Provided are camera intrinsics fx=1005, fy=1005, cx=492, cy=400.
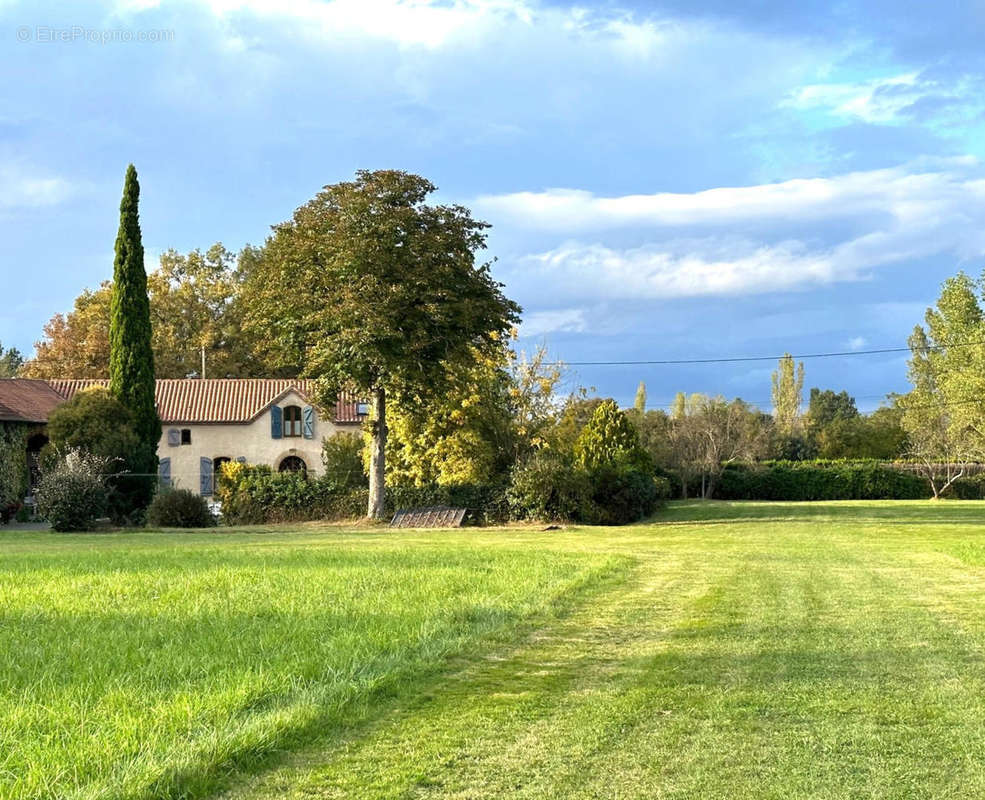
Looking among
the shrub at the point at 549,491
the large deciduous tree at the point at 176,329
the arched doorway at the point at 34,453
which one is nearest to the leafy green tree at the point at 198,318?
the large deciduous tree at the point at 176,329

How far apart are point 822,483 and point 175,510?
33719 mm

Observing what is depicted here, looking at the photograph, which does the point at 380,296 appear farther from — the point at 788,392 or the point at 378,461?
the point at 788,392

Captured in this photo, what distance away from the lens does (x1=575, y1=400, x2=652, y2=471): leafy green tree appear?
38.0m

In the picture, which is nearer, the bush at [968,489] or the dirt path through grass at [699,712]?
the dirt path through grass at [699,712]

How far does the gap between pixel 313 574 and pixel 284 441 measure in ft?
111

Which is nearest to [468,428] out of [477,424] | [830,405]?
[477,424]

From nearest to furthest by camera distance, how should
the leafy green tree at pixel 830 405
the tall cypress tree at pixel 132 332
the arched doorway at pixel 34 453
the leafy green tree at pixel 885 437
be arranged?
1. the tall cypress tree at pixel 132 332
2. the arched doorway at pixel 34 453
3. the leafy green tree at pixel 885 437
4. the leafy green tree at pixel 830 405

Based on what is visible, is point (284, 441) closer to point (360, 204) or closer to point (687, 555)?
point (360, 204)

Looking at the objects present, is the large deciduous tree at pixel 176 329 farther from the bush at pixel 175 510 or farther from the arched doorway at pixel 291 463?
the bush at pixel 175 510

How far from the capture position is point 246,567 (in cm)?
1419

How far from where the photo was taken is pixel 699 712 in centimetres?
608

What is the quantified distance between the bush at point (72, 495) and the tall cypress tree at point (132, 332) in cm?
474

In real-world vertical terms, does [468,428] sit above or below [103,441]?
above

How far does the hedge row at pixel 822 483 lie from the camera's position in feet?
167
